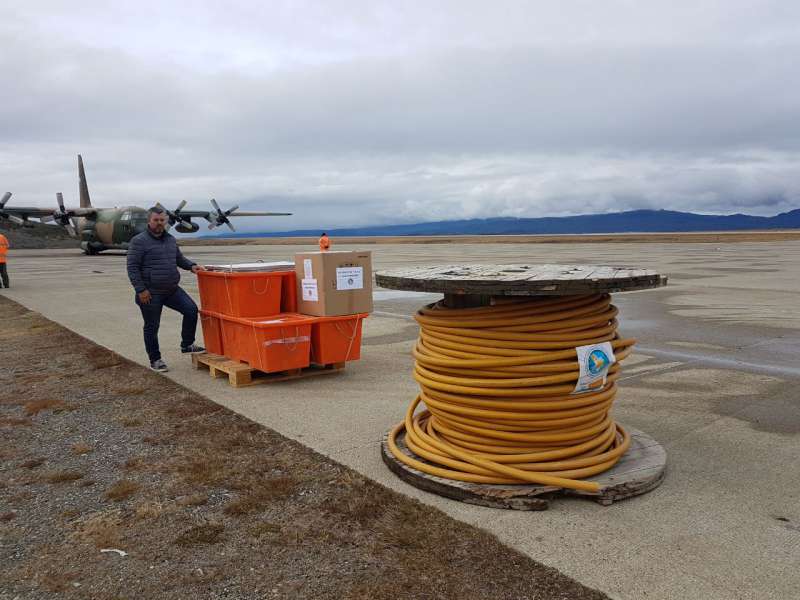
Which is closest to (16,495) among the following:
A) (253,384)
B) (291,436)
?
(291,436)

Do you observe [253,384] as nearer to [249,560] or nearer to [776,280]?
[249,560]

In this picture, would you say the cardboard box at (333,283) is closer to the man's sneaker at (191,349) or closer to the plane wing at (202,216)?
the man's sneaker at (191,349)

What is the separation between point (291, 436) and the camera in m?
4.40

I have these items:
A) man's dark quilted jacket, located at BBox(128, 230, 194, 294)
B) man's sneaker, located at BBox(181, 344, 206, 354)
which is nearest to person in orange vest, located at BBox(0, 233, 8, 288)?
man's sneaker, located at BBox(181, 344, 206, 354)

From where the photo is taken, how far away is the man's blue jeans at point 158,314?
6.46m

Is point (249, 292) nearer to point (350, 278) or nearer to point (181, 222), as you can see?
point (350, 278)

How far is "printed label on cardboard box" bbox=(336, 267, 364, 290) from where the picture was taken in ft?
19.5

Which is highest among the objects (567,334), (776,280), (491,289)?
(491,289)

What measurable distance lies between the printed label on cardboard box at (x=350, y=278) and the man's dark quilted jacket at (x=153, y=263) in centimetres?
177

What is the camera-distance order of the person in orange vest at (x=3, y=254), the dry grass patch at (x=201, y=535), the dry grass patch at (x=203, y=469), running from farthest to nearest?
the person in orange vest at (x=3, y=254), the dry grass patch at (x=203, y=469), the dry grass patch at (x=201, y=535)

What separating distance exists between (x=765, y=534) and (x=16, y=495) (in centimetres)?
395

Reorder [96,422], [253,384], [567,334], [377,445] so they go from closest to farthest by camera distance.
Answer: [567,334]
[377,445]
[96,422]
[253,384]

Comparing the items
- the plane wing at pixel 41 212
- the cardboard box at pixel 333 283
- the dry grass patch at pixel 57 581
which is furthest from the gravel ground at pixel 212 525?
the plane wing at pixel 41 212

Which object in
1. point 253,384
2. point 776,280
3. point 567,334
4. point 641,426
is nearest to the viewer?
point 567,334
